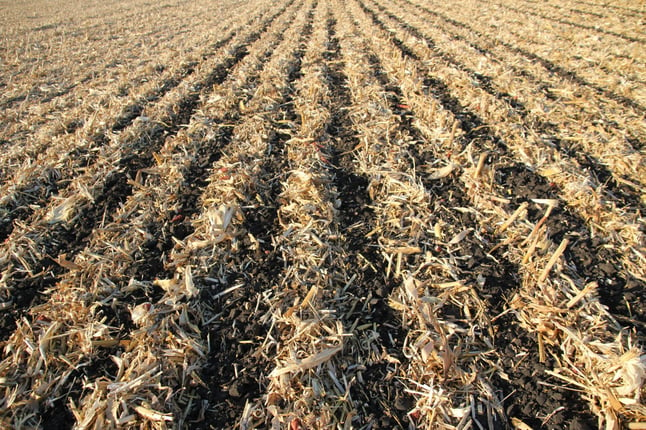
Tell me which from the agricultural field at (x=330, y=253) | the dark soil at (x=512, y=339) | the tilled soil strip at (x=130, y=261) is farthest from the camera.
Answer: the tilled soil strip at (x=130, y=261)

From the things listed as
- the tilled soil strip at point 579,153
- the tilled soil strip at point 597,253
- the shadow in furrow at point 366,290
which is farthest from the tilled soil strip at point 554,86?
the shadow in furrow at point 366,290

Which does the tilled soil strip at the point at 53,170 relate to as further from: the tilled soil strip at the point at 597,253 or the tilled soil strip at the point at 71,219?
the tilled soil strip at the point at 597,253

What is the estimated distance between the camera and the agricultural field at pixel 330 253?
2428mm

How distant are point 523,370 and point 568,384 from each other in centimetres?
29

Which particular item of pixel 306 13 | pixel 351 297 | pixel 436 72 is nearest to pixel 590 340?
pixel 351 297

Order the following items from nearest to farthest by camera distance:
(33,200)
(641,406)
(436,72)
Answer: (641,406)
(33,200)
(436,72)

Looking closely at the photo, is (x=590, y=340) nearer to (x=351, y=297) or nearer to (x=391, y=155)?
(x=351, y=297)

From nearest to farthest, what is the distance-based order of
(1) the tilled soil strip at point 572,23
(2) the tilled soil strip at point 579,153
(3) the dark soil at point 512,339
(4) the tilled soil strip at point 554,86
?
(3) the dark soil at point 512,339 < (2) the tilled soil strip at point 579,153 < (4) the tilled soil strip at point 554,86 < (1) the tilled soil strip at point 572,23

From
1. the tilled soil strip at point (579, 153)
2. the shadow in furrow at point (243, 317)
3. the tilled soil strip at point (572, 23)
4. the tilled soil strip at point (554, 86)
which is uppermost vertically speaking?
the tilled soil strip at point (572, 23)

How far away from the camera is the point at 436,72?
812 cm

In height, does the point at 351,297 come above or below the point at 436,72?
below

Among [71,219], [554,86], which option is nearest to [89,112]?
[71,219]

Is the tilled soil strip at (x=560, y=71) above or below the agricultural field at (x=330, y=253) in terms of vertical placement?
above

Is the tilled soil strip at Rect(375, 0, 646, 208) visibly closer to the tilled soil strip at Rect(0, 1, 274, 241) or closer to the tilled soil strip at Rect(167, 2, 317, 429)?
the tilled soil strip at Rect(167, 2, 317, 429)
